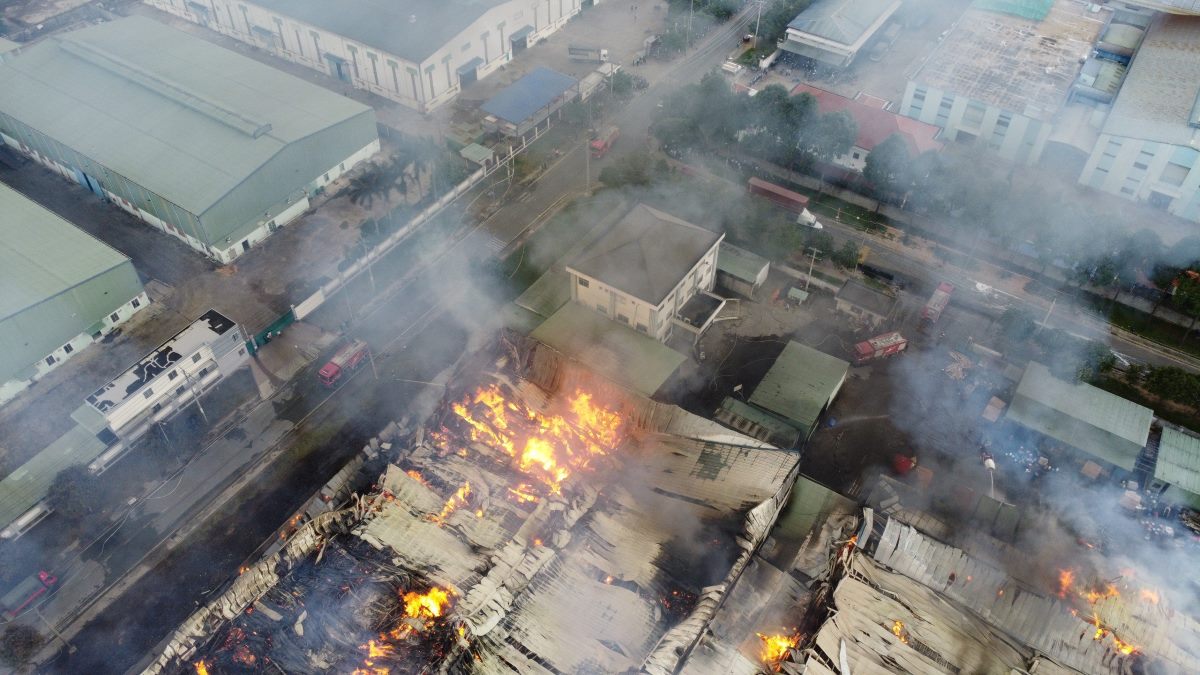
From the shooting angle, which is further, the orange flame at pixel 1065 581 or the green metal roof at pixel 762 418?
the green metal roof at pixel 762 418

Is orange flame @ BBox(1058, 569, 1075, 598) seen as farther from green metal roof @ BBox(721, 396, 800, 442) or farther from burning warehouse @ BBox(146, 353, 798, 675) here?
green metal roof @ BBox(721, 396, 800, 442)

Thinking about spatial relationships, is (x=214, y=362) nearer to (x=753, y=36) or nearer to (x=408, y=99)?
(x=408, y=99)

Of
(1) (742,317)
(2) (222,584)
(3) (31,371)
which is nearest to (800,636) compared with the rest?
(1) (742,317)

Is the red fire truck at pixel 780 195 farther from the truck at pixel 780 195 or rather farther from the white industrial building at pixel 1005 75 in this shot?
the white industrial building at pixel 1005 75

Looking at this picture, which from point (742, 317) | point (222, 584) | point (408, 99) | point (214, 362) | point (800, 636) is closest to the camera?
point (800, 636)

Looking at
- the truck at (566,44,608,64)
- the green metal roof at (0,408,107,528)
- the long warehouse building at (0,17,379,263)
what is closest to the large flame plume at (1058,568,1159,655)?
the green metal roof at (0,408,107,528)

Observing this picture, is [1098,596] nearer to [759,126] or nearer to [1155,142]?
[1155,142]

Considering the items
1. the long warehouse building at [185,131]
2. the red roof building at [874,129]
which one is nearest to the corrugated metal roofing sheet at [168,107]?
the long warehouse building at [185,131]
